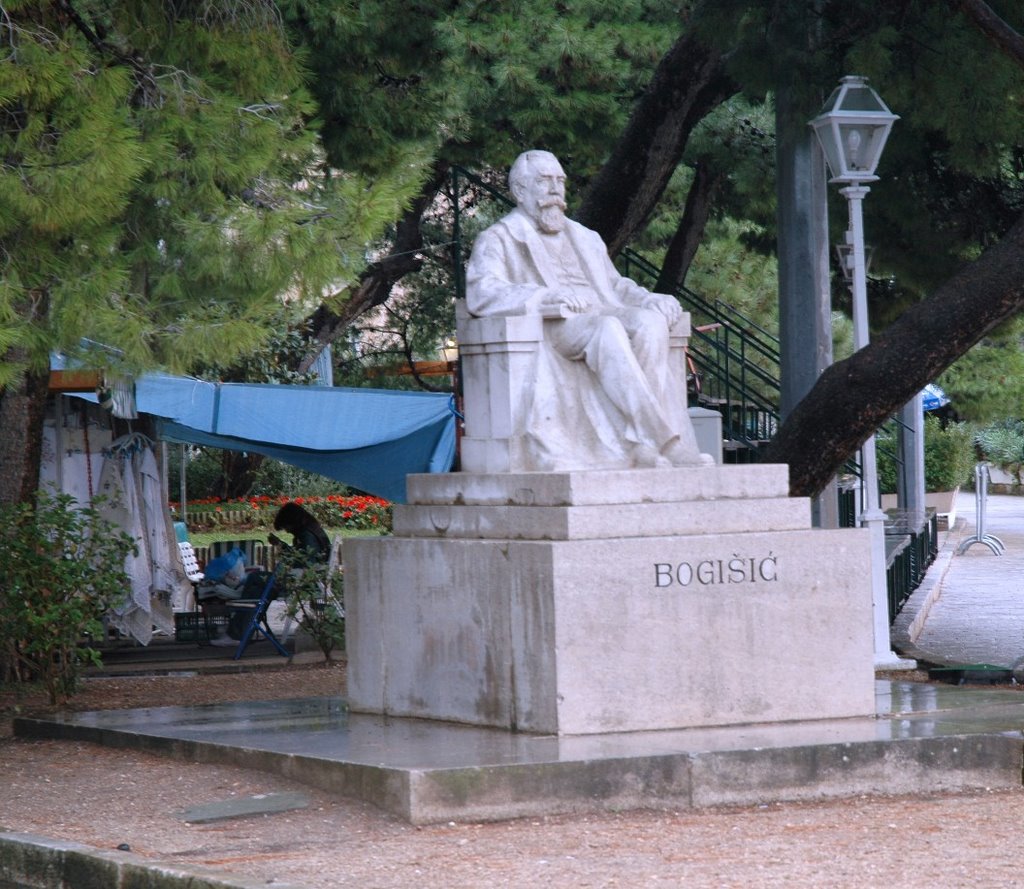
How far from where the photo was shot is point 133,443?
48.1 feet

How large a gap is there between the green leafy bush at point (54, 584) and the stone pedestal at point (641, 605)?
2.94 meters

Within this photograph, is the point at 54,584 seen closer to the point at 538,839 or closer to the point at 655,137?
the point at 538,839

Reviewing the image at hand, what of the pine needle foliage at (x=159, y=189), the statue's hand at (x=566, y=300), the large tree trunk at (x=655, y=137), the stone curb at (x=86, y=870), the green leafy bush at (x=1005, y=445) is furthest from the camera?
the green leafy bush at (x=1005, y=445)

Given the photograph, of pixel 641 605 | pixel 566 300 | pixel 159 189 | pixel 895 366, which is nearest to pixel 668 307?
pixel 566 300

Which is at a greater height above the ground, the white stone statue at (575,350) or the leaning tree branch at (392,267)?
the leaning tree branch at (392,267)

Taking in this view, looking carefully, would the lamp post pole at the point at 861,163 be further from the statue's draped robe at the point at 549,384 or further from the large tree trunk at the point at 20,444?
the large tree trunk at the point at 20,444

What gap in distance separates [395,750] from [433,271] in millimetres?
18644

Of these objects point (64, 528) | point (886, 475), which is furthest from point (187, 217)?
point (886, 475)

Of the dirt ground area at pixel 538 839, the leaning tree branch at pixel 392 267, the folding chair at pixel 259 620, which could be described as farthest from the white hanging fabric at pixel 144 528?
the dirt ground area at pixel 538 839

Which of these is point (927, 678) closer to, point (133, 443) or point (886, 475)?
point (133, 443)

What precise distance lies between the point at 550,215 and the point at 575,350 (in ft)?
2.67

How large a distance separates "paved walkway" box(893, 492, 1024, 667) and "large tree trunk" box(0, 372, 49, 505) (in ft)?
21.6

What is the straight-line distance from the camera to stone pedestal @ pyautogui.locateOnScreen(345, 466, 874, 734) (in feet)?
25.0

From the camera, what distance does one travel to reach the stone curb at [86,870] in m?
5.66
